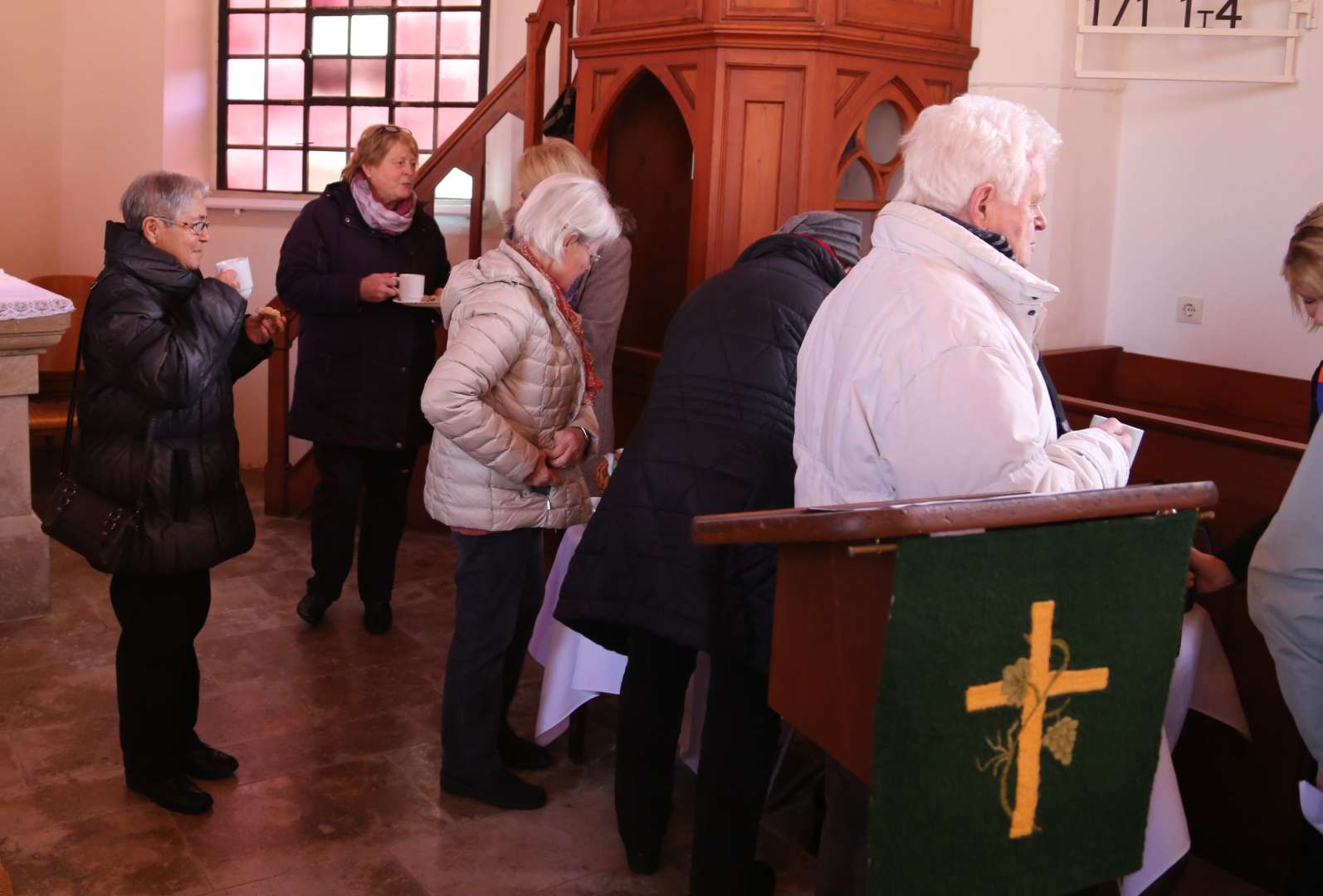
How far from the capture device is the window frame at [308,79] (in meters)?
7.64

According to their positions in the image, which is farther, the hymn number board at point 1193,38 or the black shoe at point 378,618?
the black shoe at point 378,618

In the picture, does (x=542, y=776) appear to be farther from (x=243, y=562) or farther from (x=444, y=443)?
(x=243, y=562)

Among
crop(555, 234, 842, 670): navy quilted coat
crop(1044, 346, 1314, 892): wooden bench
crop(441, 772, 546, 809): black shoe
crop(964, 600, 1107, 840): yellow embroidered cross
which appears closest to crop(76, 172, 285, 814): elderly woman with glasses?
crop(441, 772, 546, 809): black shoe

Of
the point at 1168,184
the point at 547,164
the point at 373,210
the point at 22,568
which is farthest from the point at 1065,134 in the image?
the point at 22,568

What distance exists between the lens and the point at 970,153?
2.24m

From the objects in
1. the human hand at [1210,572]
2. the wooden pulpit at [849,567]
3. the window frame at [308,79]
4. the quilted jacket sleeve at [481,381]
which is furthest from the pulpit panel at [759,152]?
the window frame at [308,79]

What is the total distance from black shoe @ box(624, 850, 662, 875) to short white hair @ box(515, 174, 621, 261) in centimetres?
142

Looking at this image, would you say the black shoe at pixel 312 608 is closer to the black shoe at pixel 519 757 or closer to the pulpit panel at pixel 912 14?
the black shoe at pixel 519 757

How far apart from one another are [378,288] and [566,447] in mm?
1628

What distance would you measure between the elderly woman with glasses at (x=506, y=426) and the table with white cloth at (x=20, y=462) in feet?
6.89

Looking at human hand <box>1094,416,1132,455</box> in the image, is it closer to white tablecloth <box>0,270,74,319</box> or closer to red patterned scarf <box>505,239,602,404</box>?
red patterned scarf <box>505,239,602,404</box>

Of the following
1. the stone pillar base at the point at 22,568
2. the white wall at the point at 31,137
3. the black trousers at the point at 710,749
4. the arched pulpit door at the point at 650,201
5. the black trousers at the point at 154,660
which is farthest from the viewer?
the white wall at the point at 31,137

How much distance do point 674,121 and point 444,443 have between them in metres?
2.26

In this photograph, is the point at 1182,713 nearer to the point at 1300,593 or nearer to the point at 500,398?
the point at 1300,593
